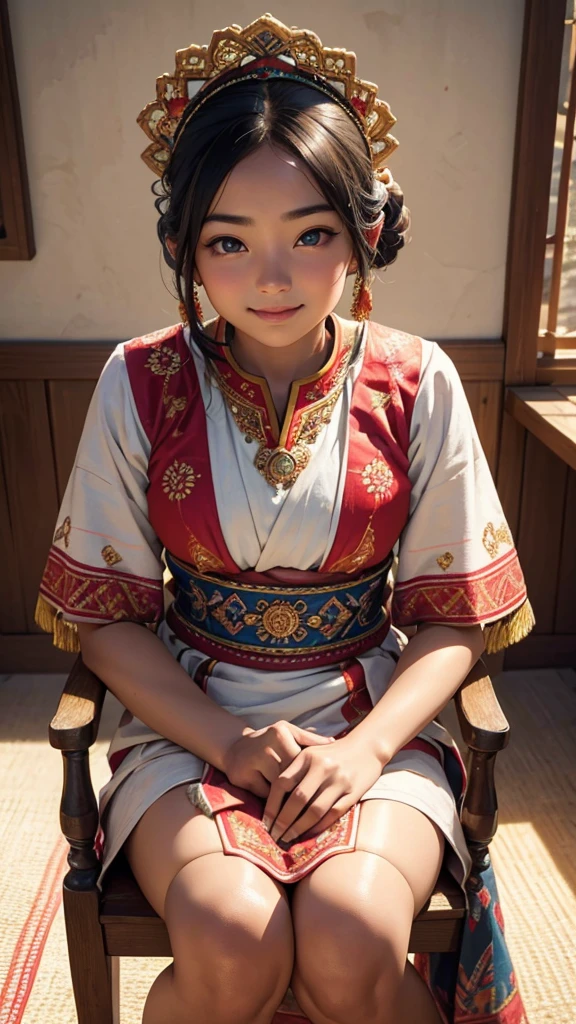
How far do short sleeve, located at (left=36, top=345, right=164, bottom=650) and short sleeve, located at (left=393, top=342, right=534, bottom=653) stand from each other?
0.45 m

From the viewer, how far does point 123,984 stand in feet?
6.01

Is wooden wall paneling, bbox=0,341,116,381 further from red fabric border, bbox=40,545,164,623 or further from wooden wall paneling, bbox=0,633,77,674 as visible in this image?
red fabric border, bbox=40,545,164,623

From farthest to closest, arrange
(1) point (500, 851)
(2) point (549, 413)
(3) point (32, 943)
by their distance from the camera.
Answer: (2) point (549, 413)
(1) point (500, 851)
(3) point (32, 943)

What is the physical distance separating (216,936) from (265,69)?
47.6 inches

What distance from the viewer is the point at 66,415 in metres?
2.54

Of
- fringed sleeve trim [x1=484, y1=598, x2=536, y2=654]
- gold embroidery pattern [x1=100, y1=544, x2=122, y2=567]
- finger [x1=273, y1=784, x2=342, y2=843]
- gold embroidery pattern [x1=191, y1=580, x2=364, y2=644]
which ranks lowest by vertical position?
finger [x1=273, y1=784, x2=342, y2=843]

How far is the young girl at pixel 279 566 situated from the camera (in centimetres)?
126

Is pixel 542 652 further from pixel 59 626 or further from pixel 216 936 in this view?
pixel 216 936

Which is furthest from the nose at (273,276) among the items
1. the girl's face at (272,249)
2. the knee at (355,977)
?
the knee at (355,977)

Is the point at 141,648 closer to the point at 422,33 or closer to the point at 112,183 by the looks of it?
the point at 112,183

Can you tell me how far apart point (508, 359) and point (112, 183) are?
3.67ft

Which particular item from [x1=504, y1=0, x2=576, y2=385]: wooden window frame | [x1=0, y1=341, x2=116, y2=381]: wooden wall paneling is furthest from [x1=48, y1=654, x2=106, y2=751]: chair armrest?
[x1=504, y1=0, x2=576, y2=385]: wooden window frame

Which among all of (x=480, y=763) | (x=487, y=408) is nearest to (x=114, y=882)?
(x=480, y=763)

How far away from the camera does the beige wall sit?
2205 mm
